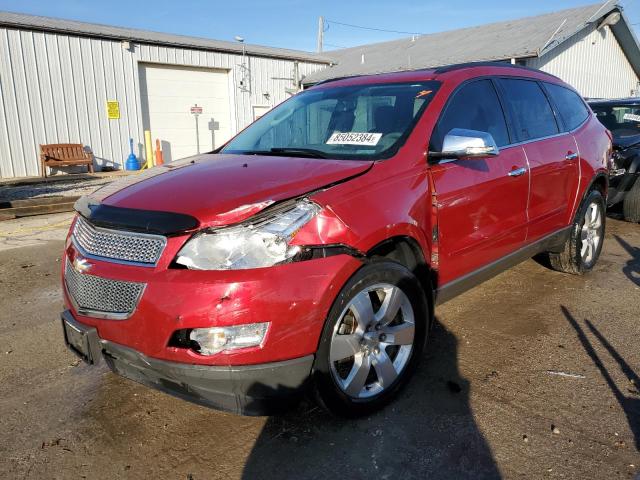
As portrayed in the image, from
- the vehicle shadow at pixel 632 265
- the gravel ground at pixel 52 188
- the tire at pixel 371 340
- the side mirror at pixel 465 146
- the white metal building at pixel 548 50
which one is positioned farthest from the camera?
the white metal building at pixel 548 50

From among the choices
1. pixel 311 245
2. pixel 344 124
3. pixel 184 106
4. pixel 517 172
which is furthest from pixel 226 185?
pixel 184 106

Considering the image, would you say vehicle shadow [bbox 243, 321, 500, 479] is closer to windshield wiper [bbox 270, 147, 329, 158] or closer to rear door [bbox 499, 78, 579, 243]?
windshield wiper [bbox 270, 147, 329, 158]

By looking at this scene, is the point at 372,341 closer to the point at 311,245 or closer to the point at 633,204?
the point at 311,245

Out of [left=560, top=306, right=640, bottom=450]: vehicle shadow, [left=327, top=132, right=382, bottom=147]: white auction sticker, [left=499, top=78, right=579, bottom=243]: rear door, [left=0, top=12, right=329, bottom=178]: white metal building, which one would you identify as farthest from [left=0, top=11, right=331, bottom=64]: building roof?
[left=560, top=306, right=640, bottom=450]: vehicle shadow

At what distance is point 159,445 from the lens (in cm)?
253

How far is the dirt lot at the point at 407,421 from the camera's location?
92.4 inches

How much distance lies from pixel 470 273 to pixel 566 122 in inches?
82.5

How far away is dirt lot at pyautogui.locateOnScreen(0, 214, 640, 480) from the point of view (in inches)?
92.4

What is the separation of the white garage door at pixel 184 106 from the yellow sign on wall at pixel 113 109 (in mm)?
995

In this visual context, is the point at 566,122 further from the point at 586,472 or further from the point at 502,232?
the point at 586,472

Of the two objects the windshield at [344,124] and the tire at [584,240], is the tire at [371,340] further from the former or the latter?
the tire at [584,240]

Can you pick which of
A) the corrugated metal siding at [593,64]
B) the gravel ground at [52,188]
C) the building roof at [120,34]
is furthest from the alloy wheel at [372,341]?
the corrugated metal siding at [593,64]

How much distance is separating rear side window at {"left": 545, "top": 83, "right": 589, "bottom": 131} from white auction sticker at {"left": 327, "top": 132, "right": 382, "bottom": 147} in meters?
2.31

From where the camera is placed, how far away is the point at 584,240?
4.97 m
